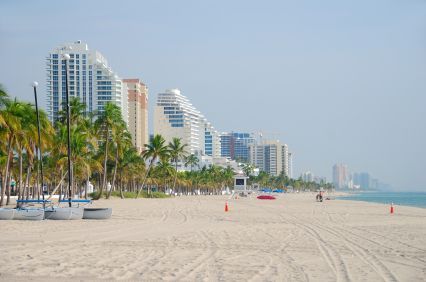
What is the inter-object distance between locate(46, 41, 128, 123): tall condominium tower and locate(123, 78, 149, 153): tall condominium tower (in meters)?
10.4

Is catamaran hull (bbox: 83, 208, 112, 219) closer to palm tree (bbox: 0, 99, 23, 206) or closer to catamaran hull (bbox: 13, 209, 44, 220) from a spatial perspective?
catamaran hull (bbox: 13, 209, 44, 220)

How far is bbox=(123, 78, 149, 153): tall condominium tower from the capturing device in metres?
174

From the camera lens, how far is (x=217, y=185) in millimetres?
151500

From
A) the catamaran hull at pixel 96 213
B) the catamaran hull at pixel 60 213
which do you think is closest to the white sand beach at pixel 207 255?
the catamaran hull at pixel 60 213

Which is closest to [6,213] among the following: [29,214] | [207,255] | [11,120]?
[29,214]

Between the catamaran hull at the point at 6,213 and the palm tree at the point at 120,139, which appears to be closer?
the catamaran hull at the point at 6,213

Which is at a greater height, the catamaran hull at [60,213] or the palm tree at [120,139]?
the palm tree at [120,139]

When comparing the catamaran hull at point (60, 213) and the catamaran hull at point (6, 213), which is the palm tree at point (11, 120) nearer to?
the catamaran hull at point (6, 213)

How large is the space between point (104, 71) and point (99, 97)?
7.59 m

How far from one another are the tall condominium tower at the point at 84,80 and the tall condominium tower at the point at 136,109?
10.4 m

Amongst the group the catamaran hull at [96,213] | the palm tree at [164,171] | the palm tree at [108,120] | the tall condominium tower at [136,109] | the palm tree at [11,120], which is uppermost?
the tall condominium tower at [136,109]

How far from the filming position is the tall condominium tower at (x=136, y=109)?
570 ft

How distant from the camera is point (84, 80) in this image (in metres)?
158

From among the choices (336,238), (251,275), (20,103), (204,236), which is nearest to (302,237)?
(336,238)
